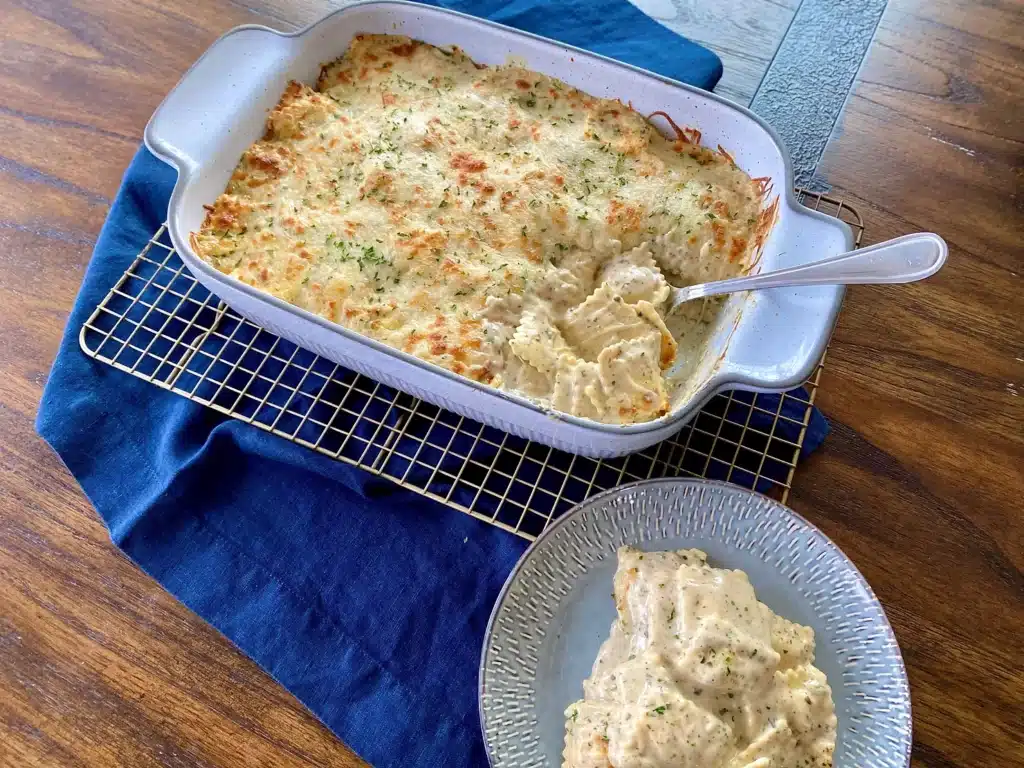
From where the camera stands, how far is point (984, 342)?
162 centimetres

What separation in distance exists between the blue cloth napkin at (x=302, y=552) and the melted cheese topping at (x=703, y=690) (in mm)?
283

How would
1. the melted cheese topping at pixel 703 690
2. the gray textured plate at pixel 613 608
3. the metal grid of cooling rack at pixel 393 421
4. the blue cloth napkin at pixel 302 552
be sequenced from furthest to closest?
the metal grid of cooling rack at pixel 393 421 → the blue cloth napkin at pixel 302 552 → the gray textured plate at pixel 613 608 → the melted cheese topping at pixel 703 690

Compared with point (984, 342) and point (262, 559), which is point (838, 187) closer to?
point (984, 342)

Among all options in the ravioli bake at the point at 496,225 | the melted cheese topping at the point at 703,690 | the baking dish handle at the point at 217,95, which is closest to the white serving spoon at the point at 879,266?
the ravioli bake at the point at 496,225

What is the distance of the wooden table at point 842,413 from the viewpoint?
4.42 ft

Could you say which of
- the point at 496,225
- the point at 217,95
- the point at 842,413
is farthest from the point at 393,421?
the point at 842,413

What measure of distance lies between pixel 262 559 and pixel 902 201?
1566mm

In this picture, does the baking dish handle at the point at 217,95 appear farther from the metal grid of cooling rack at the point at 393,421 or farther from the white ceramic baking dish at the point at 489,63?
the metal grid of cooling rack at the point at 393,421

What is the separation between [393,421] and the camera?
1.56 metres

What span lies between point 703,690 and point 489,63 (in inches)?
53.2

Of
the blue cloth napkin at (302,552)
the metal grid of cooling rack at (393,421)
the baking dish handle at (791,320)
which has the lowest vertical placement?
the blue cloth napkin at (302,552)

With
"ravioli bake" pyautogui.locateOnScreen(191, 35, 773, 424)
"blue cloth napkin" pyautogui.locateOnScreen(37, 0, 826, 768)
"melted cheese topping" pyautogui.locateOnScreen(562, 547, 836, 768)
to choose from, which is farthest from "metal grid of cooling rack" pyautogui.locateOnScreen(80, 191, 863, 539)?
"melted cheese topping" pyautogui.locateOnScreen(562, 547, 836, 768)

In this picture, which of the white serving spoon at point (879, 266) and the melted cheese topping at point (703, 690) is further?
the white serving spoon at point (879, 266)

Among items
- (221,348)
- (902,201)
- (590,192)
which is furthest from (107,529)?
(902,201)
